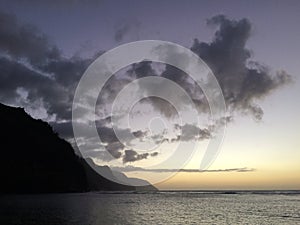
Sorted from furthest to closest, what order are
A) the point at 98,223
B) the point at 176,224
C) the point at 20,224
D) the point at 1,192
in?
the point at 1,192
the point at 176,224
the point at 98,223
the point at 20,224

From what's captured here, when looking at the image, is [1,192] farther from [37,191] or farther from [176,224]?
[176,224]

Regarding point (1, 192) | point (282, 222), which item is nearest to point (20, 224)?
point (282, 222)

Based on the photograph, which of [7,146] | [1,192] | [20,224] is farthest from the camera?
[7,146]

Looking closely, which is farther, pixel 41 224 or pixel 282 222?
pixel 282 222

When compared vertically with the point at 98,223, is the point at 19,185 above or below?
above

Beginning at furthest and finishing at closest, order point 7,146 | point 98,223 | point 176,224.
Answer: point 7,146 → point 176,224 → point 98,223

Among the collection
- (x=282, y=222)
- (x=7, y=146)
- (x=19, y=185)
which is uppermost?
(x=7, y=146)

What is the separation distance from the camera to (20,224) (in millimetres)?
50219

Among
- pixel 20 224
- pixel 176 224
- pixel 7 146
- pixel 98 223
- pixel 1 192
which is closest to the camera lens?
pixel 20 224

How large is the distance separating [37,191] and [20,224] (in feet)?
511

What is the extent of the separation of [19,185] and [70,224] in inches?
5860

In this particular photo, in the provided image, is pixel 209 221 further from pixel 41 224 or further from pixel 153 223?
pixel 41 224

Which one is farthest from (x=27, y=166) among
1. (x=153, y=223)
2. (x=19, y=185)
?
(x=153, y=223)

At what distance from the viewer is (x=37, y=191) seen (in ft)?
648
